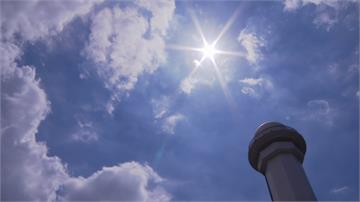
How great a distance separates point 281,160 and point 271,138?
1.48 m

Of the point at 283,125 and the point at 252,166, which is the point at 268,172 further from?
the point at 283,125

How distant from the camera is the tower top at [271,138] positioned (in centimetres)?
1739

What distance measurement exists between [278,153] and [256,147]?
4.70ft

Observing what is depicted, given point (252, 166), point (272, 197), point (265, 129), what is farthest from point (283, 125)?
point (272, 197)

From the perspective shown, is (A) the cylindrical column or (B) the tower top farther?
(B) the tower top

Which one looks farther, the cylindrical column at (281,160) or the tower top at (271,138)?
the tower top at (271,138)

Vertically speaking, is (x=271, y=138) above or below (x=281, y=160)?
above

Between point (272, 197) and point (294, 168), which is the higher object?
point (294, 168)

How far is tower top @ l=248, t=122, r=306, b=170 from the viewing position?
685 inches

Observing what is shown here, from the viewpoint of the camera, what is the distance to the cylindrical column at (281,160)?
14758 mm

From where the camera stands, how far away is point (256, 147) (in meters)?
17.9

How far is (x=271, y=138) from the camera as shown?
17.4 meters

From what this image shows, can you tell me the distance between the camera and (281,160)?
16.4m

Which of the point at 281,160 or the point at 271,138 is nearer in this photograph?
the point at 281,160
